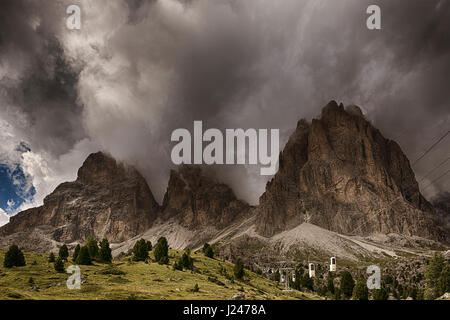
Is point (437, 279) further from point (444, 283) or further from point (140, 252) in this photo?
point (140, 252)

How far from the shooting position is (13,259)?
89625mm

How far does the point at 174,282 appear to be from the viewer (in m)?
82.1

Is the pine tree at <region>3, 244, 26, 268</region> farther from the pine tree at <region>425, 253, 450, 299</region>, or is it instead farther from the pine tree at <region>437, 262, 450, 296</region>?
the pine tree at <region>437, 262, 450, 296</region>

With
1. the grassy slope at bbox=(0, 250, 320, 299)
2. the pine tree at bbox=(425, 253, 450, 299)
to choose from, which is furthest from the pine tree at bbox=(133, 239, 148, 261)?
the pine tree at bbox=(425, 253, 450, 299)

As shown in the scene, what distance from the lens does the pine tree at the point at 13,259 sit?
88.3 m

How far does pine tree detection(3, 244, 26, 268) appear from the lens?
290 ft

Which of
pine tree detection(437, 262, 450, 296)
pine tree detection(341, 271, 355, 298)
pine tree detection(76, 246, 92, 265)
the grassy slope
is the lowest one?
pine tree detection(341, 271, 355, 298)

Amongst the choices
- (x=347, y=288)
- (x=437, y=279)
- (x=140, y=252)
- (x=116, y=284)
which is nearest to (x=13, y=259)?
(x=116, y=284)

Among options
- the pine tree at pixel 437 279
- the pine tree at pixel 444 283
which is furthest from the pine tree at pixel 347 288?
the pine tree at pixel 444 283

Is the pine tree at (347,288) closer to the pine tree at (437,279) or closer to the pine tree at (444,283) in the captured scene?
the pine tree at (437,279)

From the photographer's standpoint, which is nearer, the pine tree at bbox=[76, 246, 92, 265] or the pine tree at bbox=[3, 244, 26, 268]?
the pine tree at bbox=[3, 244, 26, 268]
